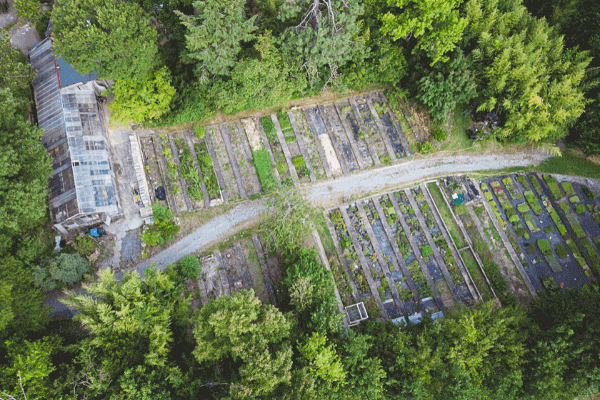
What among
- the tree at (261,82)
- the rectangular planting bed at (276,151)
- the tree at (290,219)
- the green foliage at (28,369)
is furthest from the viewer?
the rectangular planting bed at (276,151)

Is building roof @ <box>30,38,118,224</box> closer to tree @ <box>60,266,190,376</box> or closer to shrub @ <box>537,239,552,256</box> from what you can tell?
tree @ <box>60,266,190,376</box>

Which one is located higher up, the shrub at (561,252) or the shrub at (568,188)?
the shrub at (568,188)

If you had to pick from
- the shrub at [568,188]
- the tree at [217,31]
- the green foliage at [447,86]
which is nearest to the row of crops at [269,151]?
the green foliage at [447,86]

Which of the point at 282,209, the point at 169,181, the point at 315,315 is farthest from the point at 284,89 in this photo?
the point at 315,315

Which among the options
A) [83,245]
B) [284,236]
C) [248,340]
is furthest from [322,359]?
[83,245]

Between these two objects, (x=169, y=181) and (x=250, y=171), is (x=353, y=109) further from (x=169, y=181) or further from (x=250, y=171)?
(x=169, y=181)

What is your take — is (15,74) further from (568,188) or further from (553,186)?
(568,188)

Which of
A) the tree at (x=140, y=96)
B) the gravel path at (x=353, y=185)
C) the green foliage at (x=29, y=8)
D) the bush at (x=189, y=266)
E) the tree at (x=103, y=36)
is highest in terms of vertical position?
the green foliage at (x=29, y=8)

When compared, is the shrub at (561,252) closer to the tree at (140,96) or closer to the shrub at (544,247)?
the shrub at (544,247)
